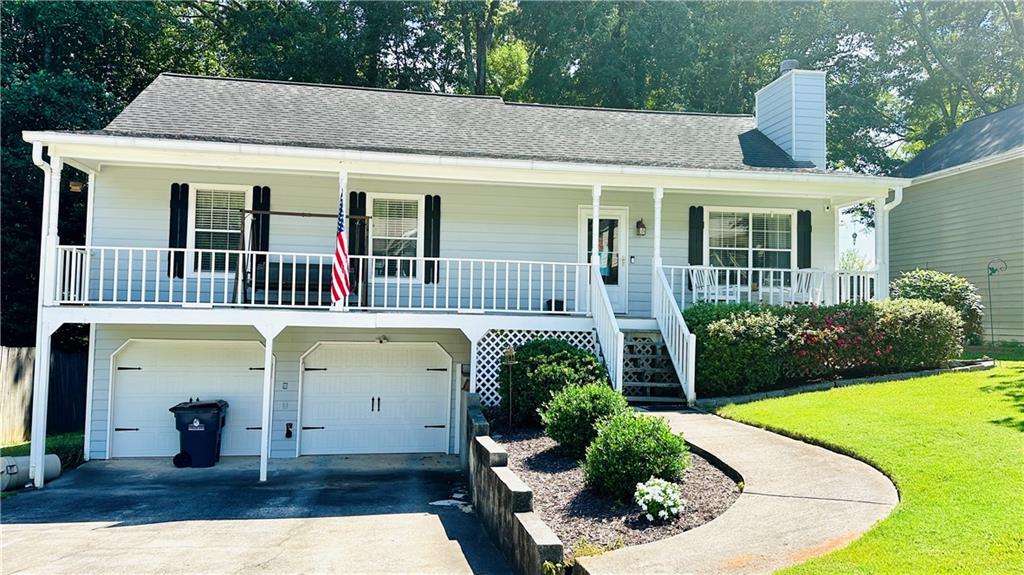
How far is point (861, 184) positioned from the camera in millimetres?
12047

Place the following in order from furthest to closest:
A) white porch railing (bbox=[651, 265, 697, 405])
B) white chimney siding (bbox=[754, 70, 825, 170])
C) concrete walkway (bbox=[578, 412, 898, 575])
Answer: white chimney siding (bbox=[754, 70, 825, 170]) → white porch railing (bbox=[651, 265, 697, 405]) → concrete walkway (bbox=[578, 412, 898, 575])

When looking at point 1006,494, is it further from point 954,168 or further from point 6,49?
point 6,49

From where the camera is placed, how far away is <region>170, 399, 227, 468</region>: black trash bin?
11.0 meters

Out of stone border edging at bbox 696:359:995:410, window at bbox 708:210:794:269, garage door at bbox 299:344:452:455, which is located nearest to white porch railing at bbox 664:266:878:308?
window at bbox 708:210:794:269

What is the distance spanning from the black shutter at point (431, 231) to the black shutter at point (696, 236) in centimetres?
471

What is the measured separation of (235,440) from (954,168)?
16761 millimetres

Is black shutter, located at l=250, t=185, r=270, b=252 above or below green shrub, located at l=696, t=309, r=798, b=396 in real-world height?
above

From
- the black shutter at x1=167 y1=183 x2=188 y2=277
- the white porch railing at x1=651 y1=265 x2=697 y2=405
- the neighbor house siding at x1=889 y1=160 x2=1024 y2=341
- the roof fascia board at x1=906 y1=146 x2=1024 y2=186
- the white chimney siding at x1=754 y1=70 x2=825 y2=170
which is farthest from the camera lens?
the neighbor house siding at x1=889 y1=160 x2=1024 y2=341

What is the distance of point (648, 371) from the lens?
36.1 feet

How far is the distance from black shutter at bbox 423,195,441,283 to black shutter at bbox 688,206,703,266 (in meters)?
4.71

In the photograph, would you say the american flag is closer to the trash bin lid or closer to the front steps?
the trash bin lid

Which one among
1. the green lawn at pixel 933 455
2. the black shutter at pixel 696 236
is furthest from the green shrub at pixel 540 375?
the black shutter at pixel 696 236

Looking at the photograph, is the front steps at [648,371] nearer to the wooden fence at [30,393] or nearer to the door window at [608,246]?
the door window at [608,246]

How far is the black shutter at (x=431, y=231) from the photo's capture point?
12.2 meters
